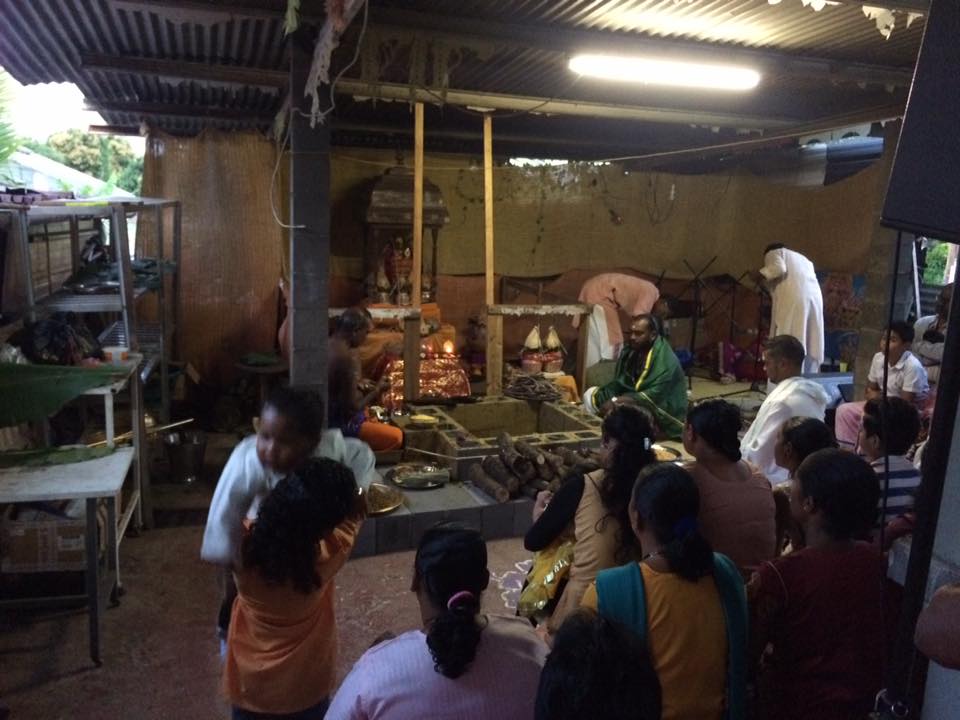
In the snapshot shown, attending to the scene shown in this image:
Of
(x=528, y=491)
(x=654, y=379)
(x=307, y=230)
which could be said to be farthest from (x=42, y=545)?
(x=654, y=379)

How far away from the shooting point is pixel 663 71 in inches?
251

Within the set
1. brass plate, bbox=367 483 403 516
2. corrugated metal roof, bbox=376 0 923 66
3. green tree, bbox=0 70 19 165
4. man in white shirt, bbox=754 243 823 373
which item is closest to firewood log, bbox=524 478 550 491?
brass plate, bbox=367 483 403 516

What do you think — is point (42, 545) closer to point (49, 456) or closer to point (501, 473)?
point (49, 456)

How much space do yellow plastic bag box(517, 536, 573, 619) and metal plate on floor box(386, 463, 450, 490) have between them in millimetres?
2993

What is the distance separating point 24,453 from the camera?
427cm

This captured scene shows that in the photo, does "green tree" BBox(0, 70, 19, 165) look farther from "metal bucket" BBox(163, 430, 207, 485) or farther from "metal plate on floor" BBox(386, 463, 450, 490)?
"metal plate on floor" BBox(386, 463, 450, 490)

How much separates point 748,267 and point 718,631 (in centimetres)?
1172

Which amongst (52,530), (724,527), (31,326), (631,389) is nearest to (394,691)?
(724,527)

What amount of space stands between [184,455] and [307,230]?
2494 mm

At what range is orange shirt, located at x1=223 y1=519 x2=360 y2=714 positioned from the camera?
2533 millimetres

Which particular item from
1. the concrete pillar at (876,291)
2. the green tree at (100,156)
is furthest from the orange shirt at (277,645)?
the green tree at (100,156)

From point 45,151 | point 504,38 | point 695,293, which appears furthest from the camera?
point 45,151

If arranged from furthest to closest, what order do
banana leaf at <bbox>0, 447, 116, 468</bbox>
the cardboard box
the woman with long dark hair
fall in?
the cardboard box < banana leaf at <bbox>0, 447, 116, 468</bbox> < the woman with long dark hair

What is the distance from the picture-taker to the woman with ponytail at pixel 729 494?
120 inches
